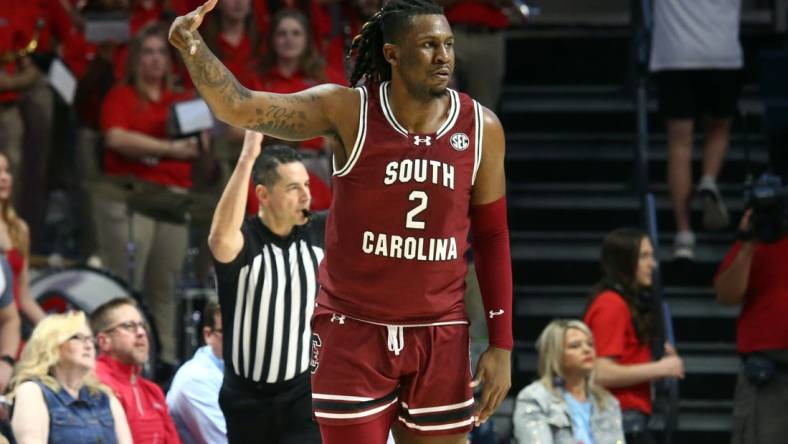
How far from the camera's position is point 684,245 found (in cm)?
886

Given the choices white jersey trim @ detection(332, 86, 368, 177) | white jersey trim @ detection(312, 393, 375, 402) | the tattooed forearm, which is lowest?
white jersey trim @ detection(312, 393, 375, 402)

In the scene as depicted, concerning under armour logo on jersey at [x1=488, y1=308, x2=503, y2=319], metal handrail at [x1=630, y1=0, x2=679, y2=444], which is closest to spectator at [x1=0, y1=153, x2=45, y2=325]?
metal handrail at [x1=630, y1=0, x2=679, y2=444]

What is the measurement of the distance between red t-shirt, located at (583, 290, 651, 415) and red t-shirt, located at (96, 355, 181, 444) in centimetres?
204

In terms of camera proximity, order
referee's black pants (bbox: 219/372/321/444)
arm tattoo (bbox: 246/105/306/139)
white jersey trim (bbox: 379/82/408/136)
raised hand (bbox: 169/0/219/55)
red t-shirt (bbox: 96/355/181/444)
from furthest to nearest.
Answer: red t-shirt (bbox: 96/355/181/444)
referee's black pants (bbox: 219/372/321/444)
white jersey trim (bbox: 379/82/408/136)
arm tattoo (bbox: 246/105/306/139)
raised hand (bbox: 169/0/219/55)

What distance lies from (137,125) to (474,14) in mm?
2145

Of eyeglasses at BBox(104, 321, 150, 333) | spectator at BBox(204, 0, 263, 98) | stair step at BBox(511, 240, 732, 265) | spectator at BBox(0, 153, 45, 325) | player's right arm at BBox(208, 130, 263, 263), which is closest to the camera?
player's right arm at BBox(208, 130, 263, 263)

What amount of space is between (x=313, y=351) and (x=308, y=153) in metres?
4.39

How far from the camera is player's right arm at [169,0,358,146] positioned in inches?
149

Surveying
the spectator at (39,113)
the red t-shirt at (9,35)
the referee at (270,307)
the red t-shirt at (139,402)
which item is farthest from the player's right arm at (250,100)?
the spectator at (39,113)

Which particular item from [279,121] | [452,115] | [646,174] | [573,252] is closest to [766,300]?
[646,174]

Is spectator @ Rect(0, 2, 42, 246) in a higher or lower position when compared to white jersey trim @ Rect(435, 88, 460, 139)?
higher

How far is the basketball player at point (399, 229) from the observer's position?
4.11 metres

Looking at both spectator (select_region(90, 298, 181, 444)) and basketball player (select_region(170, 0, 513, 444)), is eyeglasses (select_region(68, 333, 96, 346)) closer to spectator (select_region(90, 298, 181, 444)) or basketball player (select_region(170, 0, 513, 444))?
spectator (select_region(90, 298, 181, 444))

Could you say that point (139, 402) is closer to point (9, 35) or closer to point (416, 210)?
point (416, 210)
